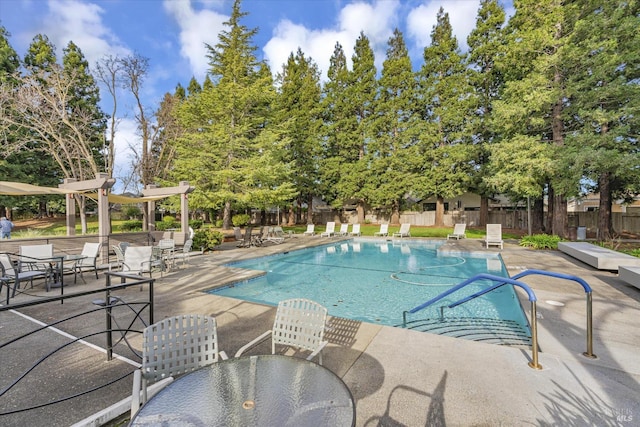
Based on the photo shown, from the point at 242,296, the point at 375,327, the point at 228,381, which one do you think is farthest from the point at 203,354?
the point at 242,296

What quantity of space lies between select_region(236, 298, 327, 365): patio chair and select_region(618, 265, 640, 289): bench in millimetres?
6894

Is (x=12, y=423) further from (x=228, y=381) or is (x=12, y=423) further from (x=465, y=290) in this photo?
(x=465, y=290)

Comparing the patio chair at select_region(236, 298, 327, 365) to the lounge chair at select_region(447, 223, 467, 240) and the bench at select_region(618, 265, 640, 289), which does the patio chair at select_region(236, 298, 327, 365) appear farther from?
the lounge chair at select_region(447, 223, 467, 240)

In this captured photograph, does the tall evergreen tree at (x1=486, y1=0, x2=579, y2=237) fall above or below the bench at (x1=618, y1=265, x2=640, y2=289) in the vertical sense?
above

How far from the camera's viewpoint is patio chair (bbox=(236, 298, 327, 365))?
8.57 feet

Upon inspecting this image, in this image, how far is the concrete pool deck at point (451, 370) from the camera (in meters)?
2.24

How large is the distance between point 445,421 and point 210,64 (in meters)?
25.2

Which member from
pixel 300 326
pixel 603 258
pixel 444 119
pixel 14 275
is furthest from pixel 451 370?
pixel 444 119

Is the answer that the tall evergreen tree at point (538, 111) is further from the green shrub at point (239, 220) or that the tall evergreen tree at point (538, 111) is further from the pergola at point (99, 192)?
the green shrub at point (239, 220)

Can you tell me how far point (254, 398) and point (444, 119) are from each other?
2444cm

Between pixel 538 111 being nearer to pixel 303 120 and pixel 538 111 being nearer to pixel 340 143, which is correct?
pixel 340 143

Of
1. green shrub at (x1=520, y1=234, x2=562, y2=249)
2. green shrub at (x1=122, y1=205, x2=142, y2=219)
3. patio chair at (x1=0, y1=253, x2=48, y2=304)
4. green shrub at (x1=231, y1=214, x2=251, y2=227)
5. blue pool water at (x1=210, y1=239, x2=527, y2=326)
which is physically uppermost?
green shrub at (x1=122, y1=205, x2=142, y2=219)

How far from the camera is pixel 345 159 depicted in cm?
2747

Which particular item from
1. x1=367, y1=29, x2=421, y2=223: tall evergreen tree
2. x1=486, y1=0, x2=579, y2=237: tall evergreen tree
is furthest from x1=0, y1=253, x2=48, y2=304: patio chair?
x1=367, y1=29, x2=421, y2=223: tall evergreen tree
